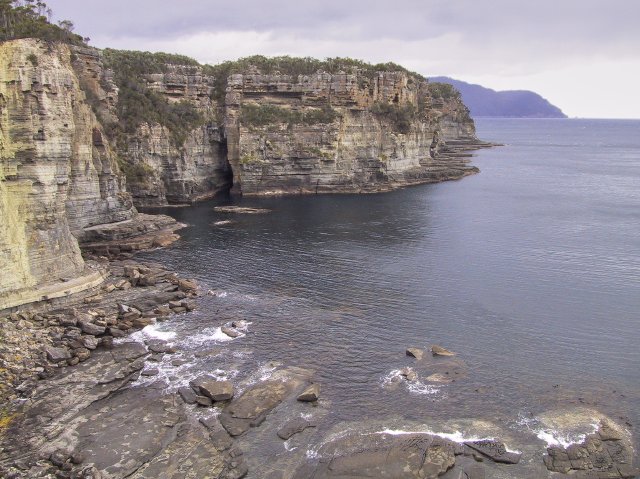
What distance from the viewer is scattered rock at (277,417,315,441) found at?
30062 mm

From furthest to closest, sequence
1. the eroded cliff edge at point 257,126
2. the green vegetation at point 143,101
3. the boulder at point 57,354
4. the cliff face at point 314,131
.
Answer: the cliff face at point 314,131, the eroded cliff edge at point 257,126, the green vegetation at point 143,101, the boulder at point 57,354

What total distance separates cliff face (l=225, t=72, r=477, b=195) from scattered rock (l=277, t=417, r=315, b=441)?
7508cm

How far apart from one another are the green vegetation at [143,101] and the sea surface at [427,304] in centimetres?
1542

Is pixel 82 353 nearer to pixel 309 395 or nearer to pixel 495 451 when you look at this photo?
pixel 309 395

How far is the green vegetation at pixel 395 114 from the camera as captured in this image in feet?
371

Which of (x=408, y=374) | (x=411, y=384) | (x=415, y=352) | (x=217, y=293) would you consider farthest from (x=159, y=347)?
(x=415, y=352)

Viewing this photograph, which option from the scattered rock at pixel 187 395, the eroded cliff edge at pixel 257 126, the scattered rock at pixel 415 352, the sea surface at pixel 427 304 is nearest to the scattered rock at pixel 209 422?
the scattered rock at pixel 187 395

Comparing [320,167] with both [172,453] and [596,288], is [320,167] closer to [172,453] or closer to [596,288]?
[596,288]

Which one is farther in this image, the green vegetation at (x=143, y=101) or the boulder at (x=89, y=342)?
the green vegetation at (x=143, y=101)

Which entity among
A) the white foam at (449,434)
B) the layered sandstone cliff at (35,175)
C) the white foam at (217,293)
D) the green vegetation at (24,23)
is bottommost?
the white foam at (449,434)

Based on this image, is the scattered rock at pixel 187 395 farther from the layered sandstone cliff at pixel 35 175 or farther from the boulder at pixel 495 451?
the layered sandstone cliff at pixel 35 175

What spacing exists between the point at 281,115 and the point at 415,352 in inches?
2900

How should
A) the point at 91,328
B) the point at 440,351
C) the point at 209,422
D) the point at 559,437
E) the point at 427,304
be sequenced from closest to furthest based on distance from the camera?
the point at 559,437
the point at 209,422
the point at 440,351
the point at 91,328
the point at 427,304

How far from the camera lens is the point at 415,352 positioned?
39125mm
